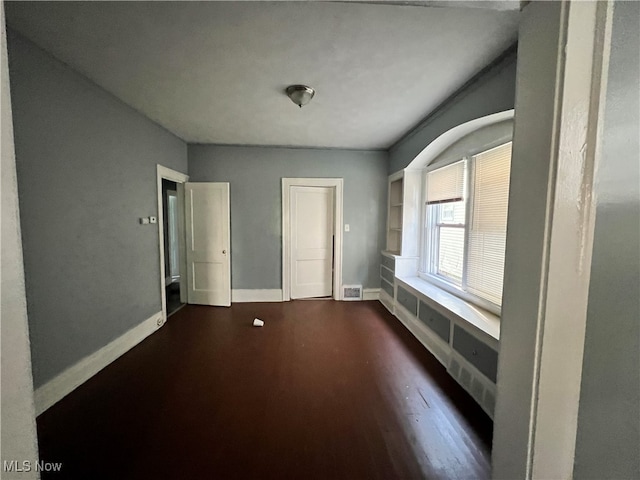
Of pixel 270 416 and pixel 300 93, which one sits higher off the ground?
pixel 300 93

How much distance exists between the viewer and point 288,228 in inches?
167

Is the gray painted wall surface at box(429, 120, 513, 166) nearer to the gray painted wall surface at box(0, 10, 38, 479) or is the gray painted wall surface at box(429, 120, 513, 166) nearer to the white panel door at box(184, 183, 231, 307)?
the gray painted wall surface at box(0, 10, 38, 479)

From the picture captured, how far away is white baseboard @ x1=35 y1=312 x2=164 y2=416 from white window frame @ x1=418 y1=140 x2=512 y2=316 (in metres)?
3.34

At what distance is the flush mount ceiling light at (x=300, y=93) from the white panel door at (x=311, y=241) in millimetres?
2064

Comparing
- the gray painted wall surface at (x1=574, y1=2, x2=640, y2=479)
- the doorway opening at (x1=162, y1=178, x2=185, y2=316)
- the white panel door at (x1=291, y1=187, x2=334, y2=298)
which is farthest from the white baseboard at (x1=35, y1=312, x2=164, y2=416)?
the gray painted wall surface at (x1=574, y1=2, x2=640, y2=479)

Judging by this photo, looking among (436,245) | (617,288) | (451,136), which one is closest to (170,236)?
(436,245)

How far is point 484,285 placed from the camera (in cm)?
243

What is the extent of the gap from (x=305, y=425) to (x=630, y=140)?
2.02 m

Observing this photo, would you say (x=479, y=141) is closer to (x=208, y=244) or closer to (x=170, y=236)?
(x=208, y=244)

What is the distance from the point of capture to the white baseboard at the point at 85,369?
183cm

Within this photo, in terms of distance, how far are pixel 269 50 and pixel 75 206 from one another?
77.1 inches

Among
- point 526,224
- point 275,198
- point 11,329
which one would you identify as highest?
point 275,198

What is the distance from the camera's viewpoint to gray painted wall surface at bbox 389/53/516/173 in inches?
69.6

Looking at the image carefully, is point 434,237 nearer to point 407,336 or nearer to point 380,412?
point 407,336
